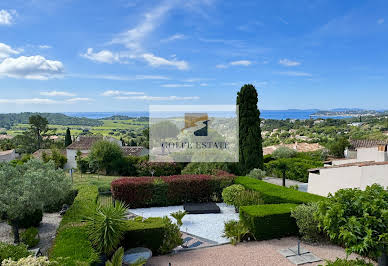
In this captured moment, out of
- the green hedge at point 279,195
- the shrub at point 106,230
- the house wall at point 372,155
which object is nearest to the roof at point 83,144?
the green hedge at point 279,195

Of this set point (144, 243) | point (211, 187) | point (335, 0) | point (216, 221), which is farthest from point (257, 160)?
point (144, 243)

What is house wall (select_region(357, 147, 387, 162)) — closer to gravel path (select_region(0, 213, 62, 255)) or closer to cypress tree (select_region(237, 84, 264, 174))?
cypress tree (select_region(237, 84, 264, 174))

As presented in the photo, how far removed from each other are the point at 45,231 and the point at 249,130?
44.0 ft

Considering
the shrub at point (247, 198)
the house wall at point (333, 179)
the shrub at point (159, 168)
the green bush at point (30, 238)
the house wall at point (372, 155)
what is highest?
the house wall at point (372, 155)

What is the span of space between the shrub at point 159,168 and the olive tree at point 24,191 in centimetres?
1308

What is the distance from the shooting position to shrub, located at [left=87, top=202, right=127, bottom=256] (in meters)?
6.75

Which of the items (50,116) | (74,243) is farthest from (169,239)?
(50,116)

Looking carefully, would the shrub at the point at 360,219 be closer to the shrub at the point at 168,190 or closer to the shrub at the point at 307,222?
the shrub at the point at 307,222

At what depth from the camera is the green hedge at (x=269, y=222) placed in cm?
862

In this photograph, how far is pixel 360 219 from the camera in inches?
200

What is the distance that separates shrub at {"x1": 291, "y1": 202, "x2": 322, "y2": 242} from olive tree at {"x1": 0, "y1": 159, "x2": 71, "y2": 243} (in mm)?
7924

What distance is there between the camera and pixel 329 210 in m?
5.38

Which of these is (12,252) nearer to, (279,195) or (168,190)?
(168,190)

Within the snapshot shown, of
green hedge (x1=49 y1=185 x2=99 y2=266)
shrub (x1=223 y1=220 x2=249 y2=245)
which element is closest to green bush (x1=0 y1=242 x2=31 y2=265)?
green hedge (x1=49 y1=185 x2=99 y2=266)
